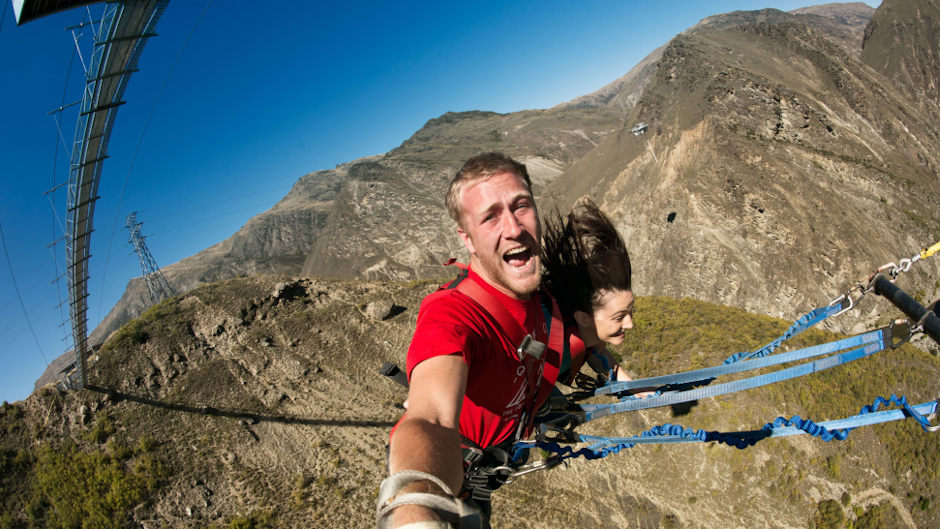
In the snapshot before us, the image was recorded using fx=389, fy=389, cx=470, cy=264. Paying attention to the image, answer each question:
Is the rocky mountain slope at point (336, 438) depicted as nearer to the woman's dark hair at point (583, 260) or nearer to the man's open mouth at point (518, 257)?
the woman's dark hair at point (583, 260)

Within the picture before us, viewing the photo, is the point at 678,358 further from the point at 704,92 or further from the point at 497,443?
the point at 704,92

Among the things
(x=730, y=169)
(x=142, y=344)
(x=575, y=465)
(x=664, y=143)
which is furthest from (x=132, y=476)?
(x=664, y=143)

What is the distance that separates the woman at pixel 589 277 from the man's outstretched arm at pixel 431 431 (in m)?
2.00

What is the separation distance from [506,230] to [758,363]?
7.57 ft

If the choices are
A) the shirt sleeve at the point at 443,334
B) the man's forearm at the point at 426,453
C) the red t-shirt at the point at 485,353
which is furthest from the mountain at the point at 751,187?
the man's forearm at the point at 426,453

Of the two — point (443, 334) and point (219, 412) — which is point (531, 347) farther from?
point (219, 412)

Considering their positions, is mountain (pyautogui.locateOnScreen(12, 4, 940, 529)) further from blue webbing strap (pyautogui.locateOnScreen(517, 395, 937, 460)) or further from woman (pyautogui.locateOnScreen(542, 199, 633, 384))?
woman (pyautogui.locateOnScreen(542, 199, 633, 384))

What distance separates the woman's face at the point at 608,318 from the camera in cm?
356

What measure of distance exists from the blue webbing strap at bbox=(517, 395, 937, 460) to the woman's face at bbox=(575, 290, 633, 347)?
863mm

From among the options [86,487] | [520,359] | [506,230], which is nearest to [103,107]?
[86,487]

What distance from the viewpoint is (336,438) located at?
13531 mm

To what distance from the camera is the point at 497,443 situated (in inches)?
117

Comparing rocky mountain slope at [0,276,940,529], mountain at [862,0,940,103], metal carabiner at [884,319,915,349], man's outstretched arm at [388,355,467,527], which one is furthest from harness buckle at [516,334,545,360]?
mountain at [862,0,940,103]

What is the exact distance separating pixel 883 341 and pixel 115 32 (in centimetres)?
1577
